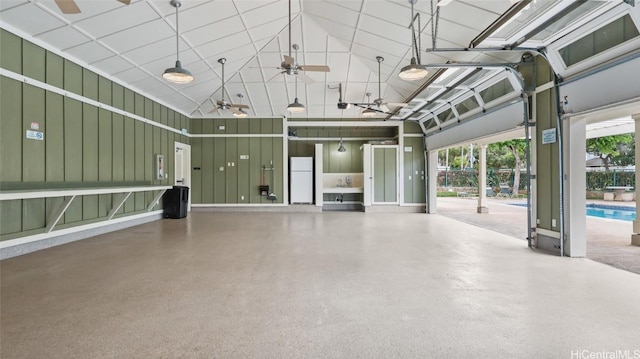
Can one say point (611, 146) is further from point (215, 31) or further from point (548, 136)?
point (215, 31)

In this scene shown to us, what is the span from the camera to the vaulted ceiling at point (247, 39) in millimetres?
4746

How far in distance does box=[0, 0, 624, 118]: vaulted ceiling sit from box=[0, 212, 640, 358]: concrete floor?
356cm

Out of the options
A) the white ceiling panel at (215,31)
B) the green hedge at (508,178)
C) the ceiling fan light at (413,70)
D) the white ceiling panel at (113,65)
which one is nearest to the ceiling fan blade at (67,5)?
the white ceiling panel at (215,31)

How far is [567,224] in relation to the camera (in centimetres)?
463

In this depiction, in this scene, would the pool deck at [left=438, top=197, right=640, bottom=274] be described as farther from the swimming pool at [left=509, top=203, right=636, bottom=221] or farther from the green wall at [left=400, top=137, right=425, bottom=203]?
the green wall at [left=400, top=137, right=425, bottom=203]

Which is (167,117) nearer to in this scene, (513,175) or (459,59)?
(459,59)

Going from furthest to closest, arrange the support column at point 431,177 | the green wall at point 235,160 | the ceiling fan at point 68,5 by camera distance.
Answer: the green wall at point 235,160 → the support column at point 431,177 → the ceiling fan at point 68,5

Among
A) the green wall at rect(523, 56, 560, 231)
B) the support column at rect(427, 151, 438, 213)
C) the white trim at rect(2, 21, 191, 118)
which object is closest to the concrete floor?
the green wall at rect(523, 56, 560, 231)

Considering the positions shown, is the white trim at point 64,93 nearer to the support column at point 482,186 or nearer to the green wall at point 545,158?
the green wall at point 545,158

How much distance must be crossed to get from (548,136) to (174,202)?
9.30 metres

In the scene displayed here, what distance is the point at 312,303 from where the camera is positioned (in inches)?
111

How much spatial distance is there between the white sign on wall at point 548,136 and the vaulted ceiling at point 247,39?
59.2 inches

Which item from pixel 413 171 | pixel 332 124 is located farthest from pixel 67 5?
pixel 413 171

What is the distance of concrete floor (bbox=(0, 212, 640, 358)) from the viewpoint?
6.91ft
